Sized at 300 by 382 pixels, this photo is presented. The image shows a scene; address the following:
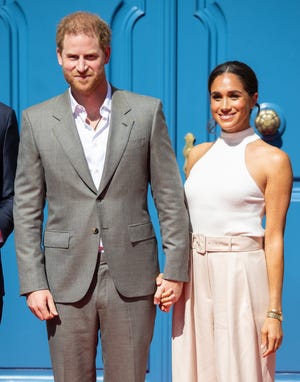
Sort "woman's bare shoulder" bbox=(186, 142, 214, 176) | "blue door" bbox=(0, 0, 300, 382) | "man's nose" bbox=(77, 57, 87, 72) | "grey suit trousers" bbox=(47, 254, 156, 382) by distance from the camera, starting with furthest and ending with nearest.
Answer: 1. "blue door" bbox=(0, 0, 300, 382)
2. "woman's bare shoulder" bbox=(186, 142, 214, 176)
3. "grey suit trousers" bbox=(47, 254, 156, 382)
4. "man's nose" bbox=(77, 57, 87, 72)

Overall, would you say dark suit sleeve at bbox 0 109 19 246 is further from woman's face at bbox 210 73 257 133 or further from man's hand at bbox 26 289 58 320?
woman's face at bbox 210 73 257 133

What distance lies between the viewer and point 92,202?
94.1 inches

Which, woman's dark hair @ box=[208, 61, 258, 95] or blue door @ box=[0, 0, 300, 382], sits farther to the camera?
blue door @ box=[0, 0, 300, 382]

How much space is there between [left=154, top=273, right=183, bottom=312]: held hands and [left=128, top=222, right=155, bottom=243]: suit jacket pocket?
152 mm

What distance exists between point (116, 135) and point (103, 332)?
63 cm

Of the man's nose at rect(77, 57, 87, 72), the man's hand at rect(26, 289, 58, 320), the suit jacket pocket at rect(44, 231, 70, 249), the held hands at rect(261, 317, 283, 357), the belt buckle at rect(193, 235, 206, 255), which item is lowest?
the held hands at rect(261, 317, 283, 357)

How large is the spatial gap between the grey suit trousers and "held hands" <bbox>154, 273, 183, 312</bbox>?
0.05 m

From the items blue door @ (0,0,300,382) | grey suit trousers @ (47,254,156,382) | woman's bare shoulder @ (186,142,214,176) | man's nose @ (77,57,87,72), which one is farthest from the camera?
blue door @ (0,0,300,382)

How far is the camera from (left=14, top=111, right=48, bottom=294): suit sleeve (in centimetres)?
241

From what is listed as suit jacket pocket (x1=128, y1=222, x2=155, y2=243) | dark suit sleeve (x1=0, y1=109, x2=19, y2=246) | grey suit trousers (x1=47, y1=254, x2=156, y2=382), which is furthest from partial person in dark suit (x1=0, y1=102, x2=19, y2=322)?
suit jacket pocket (x1=128, y1=222, x2=155, y2=243)

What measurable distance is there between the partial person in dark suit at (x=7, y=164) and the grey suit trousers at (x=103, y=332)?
0.30 meters

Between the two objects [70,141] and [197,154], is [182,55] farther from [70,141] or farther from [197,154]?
[70,141]

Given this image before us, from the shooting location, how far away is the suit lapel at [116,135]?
2.38m

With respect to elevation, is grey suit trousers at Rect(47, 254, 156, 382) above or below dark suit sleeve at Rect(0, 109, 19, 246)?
below
